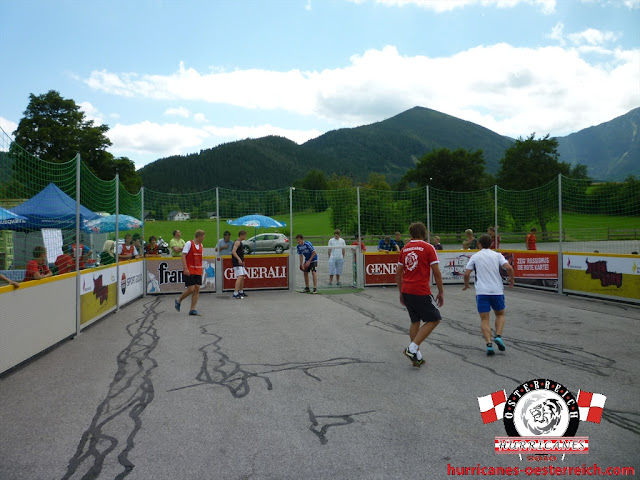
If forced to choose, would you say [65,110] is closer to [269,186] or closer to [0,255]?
[0,255]

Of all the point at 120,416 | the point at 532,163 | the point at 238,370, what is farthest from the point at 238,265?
the point at 532,163

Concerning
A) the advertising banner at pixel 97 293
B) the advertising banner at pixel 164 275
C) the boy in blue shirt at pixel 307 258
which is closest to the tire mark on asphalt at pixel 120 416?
the advertising banner at pixel 97 293

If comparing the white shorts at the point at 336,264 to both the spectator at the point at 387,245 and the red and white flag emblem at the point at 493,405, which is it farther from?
the red and white flag emblem at the point at 493,405

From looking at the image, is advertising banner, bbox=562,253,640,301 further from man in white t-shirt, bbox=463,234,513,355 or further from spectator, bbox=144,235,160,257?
spectator, bbox=144,235,160,257

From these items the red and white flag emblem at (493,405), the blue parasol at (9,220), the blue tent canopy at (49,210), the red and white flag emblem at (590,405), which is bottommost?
the red and white flag emblem at (590,405)

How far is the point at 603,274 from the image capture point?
12.1 meters

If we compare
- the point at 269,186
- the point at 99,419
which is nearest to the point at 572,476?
the point at 99,419

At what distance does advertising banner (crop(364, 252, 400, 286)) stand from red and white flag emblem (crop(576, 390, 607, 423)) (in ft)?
35.1

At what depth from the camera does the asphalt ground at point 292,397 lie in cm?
343

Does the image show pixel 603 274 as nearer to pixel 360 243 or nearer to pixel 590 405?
pixel 360 243

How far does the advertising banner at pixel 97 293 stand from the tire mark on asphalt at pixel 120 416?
71.4 inches

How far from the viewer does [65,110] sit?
39.5 meters

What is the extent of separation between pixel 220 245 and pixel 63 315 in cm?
728

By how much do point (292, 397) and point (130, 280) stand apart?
Result: 8.75 meters
